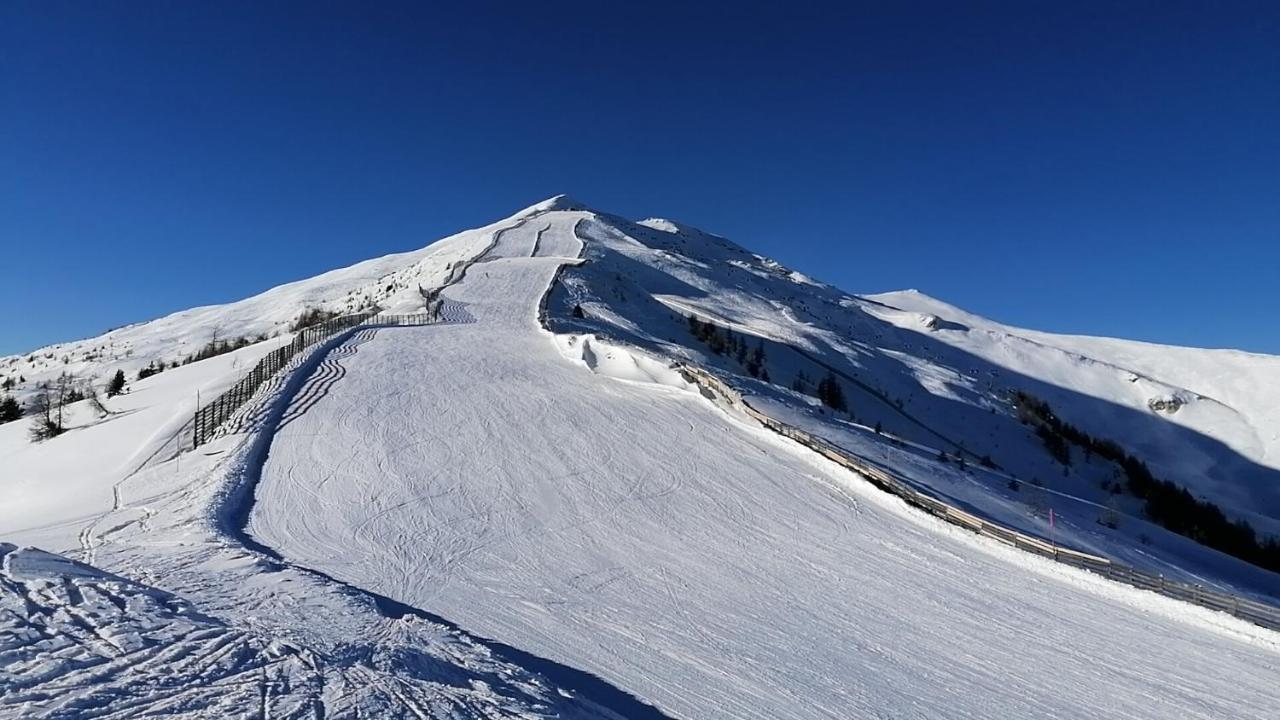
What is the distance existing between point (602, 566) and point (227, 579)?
549cm

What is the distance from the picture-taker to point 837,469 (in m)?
17.1

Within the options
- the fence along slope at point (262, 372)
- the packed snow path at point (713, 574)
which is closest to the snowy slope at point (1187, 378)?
the packed snow path at point (713, 574)

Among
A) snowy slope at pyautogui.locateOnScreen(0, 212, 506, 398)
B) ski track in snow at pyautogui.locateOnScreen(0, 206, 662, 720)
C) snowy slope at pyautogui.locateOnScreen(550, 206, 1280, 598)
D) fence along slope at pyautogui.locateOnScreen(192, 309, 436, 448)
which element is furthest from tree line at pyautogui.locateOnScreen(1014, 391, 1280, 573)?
snowy slope at pyautogui.locateOnScreen(0, 212, 506, 398)

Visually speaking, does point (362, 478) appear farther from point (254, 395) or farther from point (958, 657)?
point (958, 657)

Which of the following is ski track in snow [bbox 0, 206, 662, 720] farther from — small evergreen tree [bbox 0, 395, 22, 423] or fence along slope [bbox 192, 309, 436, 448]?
small evergreen tree [bbox 0, 395, 22, 423]

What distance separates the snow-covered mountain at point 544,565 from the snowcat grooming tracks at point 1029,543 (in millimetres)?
276

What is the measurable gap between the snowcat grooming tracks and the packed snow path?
27cm

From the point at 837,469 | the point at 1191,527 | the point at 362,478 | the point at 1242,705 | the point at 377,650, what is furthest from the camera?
the point at 1191,527

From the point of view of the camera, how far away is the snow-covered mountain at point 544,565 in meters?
6.91

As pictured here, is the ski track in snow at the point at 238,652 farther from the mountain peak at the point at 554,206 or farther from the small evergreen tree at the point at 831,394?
the mountain peak at the point at 554,206

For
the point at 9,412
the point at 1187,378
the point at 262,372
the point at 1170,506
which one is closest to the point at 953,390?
the point at 1170,506

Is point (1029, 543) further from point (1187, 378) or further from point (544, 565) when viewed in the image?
point (1187, 378)

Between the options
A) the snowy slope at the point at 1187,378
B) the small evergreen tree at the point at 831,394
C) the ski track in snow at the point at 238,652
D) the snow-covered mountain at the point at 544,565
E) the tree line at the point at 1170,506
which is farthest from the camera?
the snowy slope at the point at 1187,378

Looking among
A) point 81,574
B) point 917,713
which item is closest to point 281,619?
point 81,574
